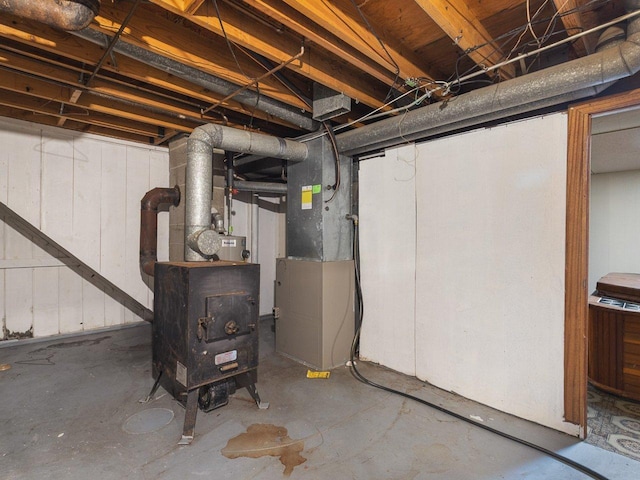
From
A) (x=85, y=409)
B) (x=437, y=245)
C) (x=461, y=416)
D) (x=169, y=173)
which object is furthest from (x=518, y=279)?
(x=169, y=173)

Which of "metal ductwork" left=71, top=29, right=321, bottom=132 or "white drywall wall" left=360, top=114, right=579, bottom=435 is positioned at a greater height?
"metal ductwork" left=71, top=29, right=321, bottom=132

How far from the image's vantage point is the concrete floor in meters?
1.58

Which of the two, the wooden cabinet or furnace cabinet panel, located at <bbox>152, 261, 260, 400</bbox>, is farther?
the wooden cabinet

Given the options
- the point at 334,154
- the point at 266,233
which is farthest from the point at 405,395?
the point at 266,233

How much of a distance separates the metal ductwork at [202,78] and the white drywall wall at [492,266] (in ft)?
3.08

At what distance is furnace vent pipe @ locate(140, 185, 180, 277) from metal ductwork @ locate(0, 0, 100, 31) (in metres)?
2.24

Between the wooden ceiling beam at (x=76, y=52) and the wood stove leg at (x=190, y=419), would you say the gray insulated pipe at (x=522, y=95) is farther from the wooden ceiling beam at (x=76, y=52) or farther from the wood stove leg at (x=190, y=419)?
the wood stove leg at (x=190, y=419)

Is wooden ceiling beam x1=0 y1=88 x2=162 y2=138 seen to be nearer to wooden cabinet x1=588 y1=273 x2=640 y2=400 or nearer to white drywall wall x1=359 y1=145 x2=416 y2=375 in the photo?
white drywall wall x1=359 y1=145 x2=416 y2=375

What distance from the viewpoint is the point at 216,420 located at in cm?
202

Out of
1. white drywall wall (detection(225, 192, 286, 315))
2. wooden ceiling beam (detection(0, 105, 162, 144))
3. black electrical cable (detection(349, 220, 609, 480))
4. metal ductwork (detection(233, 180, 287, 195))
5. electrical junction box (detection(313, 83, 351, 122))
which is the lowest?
black electrical cable (detection(349, 220, 609, 480))

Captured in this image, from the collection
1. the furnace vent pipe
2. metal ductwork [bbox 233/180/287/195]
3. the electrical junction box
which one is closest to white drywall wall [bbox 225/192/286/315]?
metal ductwork [bbox 233/180/287/195]

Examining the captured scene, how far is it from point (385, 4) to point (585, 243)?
69.9 inches

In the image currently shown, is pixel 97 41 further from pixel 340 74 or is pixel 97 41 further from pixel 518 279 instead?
pixel 518 279

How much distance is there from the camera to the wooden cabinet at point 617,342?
7.37 ft
